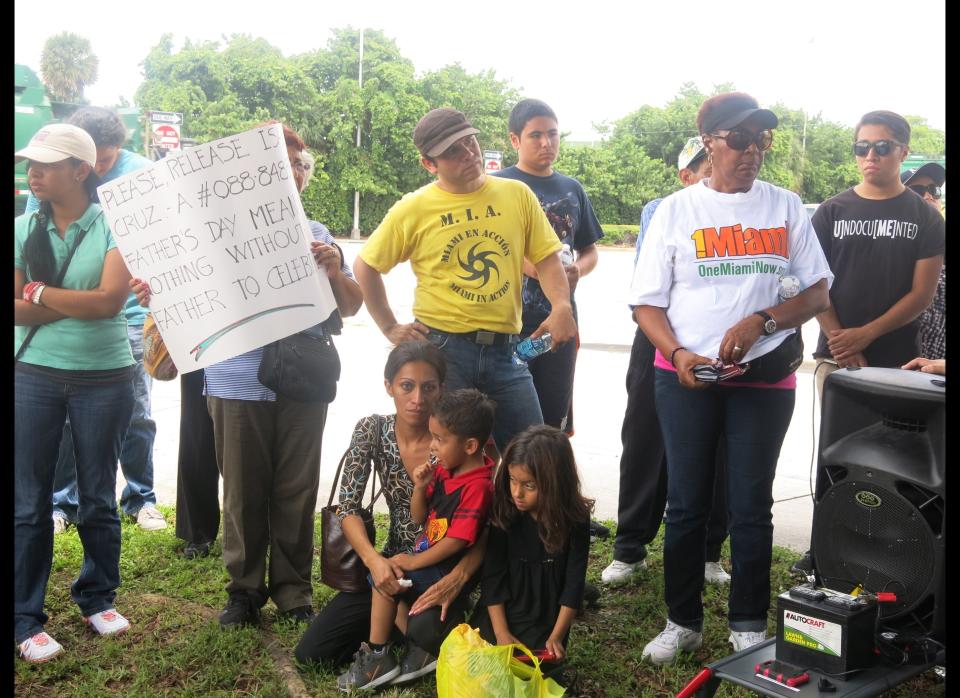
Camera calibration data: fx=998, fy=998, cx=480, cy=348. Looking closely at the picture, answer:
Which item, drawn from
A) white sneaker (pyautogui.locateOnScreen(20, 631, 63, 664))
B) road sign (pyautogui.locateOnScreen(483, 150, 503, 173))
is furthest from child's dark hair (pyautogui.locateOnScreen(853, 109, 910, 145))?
white sneaker (pyautogui.locateOnScreen(20, 631, 63, 664))

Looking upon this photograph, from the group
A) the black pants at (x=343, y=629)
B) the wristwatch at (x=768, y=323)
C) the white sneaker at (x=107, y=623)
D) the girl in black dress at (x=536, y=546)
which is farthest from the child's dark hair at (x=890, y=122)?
the white sneaker at (x=107, y=623)

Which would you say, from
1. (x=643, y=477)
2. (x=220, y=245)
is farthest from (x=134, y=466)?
(x=643, y=477)

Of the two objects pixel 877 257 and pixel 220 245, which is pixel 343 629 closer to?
pixel 220 245

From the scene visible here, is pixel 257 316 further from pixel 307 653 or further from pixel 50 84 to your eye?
pixel 307 653

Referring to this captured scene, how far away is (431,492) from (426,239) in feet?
2.67

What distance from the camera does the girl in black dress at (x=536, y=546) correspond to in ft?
9.00

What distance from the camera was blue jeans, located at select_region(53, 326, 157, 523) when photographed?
4.14m

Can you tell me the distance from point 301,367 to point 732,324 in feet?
4.24

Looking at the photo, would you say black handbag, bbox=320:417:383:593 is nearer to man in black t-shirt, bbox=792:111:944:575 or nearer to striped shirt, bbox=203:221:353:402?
striped shirt, bbox=203:221:353:402

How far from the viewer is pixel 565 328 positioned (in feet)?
10.7

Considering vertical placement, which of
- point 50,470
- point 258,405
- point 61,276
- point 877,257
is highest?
Result: point 61,276

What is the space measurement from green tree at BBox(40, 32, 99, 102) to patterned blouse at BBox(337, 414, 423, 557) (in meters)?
1.23

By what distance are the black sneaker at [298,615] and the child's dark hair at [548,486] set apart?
842 mm

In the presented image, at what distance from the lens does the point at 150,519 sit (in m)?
4.33
